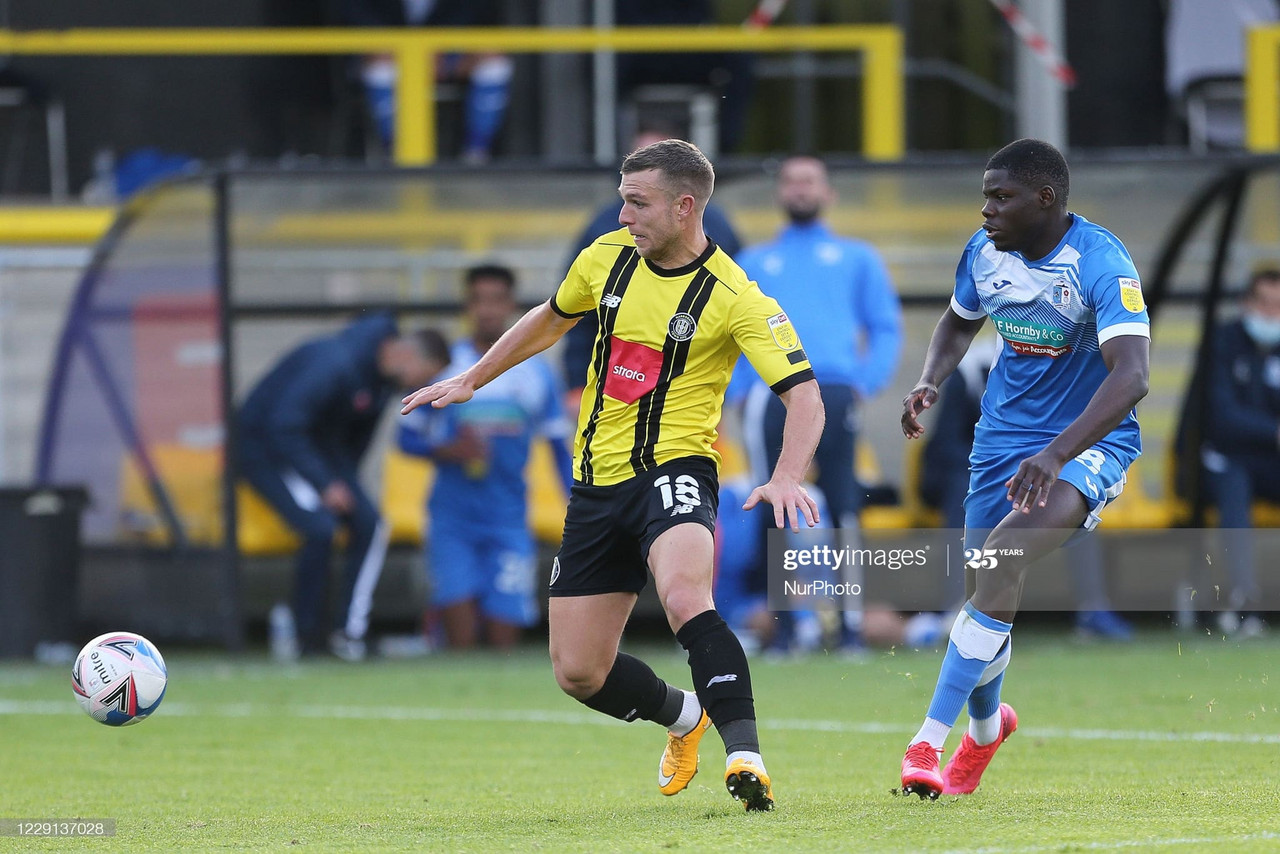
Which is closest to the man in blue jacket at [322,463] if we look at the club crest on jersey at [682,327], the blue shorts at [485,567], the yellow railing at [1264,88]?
the blue shorts at [485,567]

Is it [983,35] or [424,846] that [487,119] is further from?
[424,846]

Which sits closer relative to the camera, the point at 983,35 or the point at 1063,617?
the point at 1063,617

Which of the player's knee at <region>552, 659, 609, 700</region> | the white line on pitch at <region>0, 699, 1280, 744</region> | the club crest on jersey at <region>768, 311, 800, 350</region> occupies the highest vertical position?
the club crest on jersey at <region>768, 311, 800, 350</region>

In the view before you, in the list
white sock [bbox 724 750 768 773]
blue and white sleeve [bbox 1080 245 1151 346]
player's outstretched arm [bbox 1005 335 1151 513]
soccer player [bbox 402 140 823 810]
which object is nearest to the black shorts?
soccer player [bbox 402 140 823 810]

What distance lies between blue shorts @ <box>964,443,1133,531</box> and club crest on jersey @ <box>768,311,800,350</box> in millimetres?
669

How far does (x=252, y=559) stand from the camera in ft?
37.9

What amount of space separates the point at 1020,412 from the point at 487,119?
9095 millimetres

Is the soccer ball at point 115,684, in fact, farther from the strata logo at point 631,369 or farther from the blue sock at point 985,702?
the blue sock at point 985,702

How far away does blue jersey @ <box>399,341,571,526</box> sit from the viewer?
1092cm

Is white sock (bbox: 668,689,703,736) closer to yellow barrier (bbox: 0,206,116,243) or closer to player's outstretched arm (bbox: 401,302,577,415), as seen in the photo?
player's outstretched arm (bbox: 401,302,577,415)

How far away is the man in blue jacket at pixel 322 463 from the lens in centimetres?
1108

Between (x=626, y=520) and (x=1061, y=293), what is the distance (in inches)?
51.7

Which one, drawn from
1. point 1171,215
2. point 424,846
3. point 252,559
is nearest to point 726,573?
point 252,559

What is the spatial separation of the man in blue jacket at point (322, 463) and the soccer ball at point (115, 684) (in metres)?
5.19
